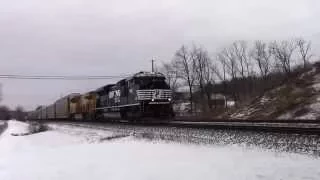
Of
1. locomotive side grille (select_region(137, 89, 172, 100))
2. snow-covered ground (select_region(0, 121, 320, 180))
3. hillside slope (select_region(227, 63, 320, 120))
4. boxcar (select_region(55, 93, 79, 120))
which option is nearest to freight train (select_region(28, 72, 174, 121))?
locomotive side grille (select_region(137, 89, 172, 100))

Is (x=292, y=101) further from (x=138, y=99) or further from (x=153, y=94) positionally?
(x=138, y=99)

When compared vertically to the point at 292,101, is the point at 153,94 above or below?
above

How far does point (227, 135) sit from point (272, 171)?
276 inches

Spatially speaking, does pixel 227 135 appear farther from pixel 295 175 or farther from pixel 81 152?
pixel 295 175

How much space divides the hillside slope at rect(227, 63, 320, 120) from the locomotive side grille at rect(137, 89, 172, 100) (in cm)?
683

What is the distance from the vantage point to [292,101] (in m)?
30.9

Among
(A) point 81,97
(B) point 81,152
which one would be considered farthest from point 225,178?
(A) point 81,97

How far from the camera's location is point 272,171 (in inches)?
349

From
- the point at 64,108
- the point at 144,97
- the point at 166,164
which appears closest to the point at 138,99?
the point at 144,97

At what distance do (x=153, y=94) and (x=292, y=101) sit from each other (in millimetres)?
9820

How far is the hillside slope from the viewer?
92.9 ft

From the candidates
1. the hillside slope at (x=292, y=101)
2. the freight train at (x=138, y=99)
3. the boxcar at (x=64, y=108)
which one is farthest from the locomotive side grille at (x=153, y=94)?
the boxcar at (x=64, y=108)

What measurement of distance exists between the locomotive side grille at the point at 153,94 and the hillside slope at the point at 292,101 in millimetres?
6834

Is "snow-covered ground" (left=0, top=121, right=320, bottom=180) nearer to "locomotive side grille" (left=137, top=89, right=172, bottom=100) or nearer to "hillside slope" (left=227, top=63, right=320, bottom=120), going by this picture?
"locomotive side grille" (left=137, top=89, right=172, bottom=100)
